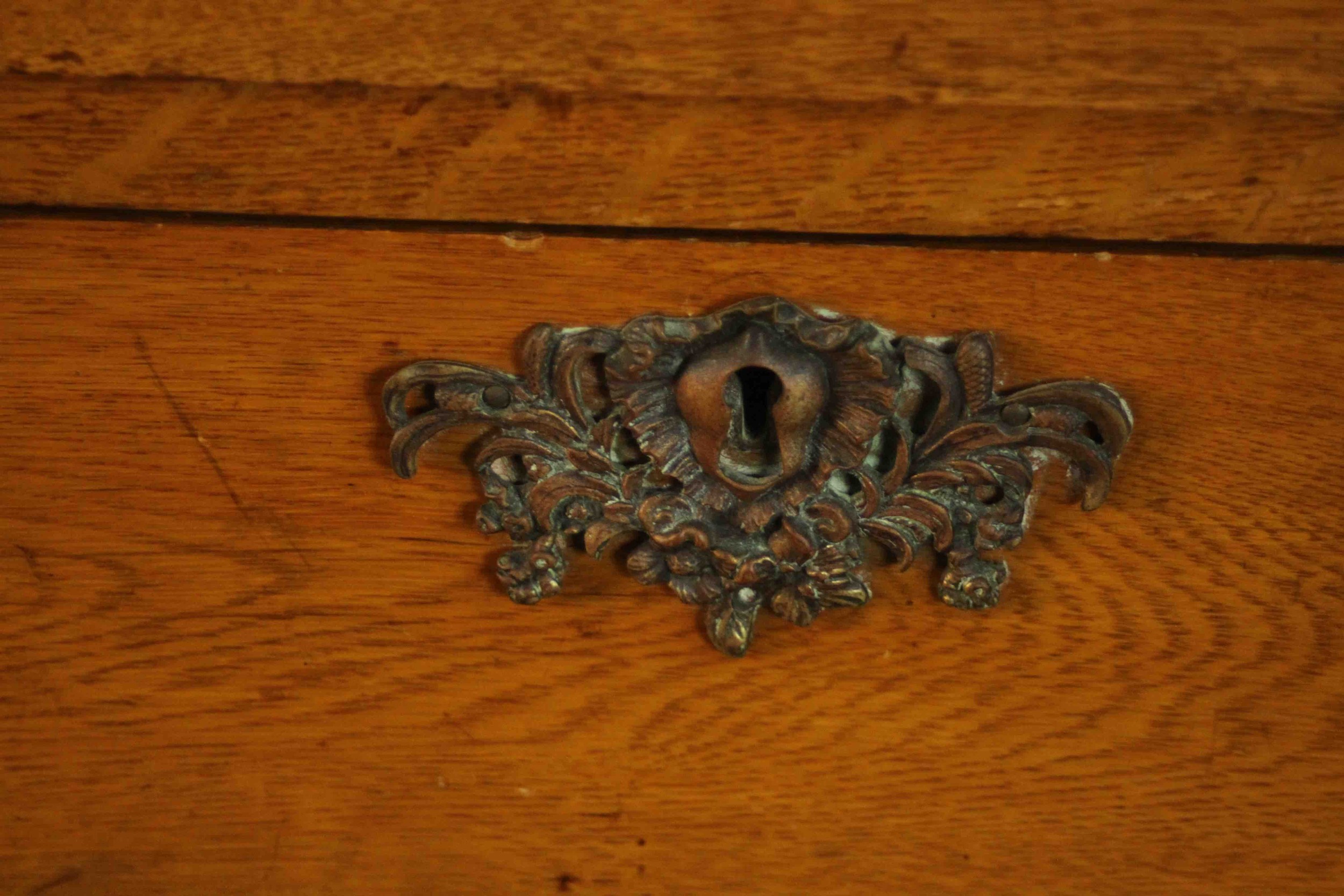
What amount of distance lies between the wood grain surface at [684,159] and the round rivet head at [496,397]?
6 cm

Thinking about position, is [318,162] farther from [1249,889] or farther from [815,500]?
[1249,889]

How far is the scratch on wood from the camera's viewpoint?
0.43 metres

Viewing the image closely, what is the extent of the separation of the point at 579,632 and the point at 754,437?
0.10 metres

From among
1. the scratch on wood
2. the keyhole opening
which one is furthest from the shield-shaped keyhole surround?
the scratch on wood

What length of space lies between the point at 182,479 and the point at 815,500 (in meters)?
0.22

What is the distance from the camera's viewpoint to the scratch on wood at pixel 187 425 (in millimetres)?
434

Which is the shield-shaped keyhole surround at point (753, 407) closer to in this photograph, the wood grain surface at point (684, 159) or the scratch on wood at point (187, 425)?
the wood grain surface at point (684, 159)

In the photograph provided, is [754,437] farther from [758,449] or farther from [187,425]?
[187,425]

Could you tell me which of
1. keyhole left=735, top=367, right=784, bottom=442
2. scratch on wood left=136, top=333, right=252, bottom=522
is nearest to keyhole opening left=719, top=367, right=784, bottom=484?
keyhole left=735, top=367, right=784, bottom=442

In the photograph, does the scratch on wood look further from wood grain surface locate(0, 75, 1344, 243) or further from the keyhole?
the keyhole

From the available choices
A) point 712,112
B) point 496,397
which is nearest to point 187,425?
point 496,397

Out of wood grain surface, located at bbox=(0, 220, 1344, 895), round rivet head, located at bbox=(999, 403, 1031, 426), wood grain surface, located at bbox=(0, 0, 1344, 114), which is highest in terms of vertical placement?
wood grain surface, located at bbox=(0, 0, 1344, 114)

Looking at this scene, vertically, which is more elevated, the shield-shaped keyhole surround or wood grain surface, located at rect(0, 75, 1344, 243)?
wood grain surface, located at rect(0, 75, 1344, 243)

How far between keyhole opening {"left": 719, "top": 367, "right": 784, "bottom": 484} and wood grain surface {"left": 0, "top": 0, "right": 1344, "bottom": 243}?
55mm
